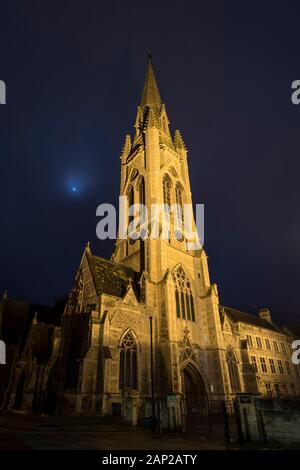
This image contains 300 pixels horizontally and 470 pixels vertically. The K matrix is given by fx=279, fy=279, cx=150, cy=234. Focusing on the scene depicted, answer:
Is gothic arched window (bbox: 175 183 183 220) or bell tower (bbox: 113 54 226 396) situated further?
gothic arched window (bbox: 175 183 183 220)

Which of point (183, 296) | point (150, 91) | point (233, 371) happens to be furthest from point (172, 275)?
point (150, 91)

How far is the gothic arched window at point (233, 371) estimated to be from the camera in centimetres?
2969

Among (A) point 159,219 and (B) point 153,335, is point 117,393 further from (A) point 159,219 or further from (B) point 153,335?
(A) point 159,219

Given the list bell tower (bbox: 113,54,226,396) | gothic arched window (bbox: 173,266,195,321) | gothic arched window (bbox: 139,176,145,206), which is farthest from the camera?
gothic arched window (bbox: 139,176,145,206)

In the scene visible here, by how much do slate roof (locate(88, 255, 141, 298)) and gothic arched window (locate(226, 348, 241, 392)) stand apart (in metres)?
13.0

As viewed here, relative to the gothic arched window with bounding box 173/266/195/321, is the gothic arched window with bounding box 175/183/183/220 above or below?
above

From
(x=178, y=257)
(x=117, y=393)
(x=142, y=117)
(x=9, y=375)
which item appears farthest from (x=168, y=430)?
(x=142, y=117)

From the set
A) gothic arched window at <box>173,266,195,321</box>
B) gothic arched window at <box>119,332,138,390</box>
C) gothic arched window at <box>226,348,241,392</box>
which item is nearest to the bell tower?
gothic arched window at <box>173,266,195,321</box>

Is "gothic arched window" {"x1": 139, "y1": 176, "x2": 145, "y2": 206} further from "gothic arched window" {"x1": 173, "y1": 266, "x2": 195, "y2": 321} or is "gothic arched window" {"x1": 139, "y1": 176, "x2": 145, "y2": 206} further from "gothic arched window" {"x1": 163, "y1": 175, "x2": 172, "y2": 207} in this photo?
"gothic arched window" {"x1": 173, "y1": 266, "x2": 195, "y2": 321}

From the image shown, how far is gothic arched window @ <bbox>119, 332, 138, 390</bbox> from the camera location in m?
21.9
